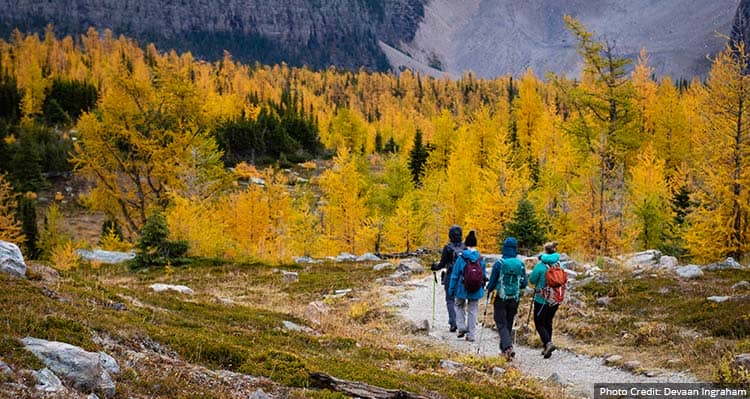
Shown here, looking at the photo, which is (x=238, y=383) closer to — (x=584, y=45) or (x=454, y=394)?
(x=454, y=394)

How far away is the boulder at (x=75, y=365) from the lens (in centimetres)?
511

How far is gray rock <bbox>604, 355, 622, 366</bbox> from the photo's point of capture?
9914mm

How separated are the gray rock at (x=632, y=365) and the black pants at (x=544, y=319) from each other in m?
1.45

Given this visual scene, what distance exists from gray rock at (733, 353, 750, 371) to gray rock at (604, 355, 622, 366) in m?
2.01

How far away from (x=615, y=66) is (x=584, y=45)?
1791 millimetres

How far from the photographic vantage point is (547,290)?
10.4 meters

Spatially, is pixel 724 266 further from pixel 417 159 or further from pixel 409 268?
pixel 417 159

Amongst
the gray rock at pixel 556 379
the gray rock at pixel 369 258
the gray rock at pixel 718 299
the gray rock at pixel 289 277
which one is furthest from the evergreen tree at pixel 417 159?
the gray rock at pixel 556 379

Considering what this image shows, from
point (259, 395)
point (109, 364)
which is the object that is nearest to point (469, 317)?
point (259, 395)

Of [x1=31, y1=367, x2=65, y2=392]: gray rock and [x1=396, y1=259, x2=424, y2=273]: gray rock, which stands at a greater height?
[x1=31, y1=367, x2=65, y2=392]: gray rock

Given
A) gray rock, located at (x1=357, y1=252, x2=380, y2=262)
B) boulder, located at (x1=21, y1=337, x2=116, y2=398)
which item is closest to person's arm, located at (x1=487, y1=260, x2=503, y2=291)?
boulder, located at (x1=21, y1=337, x2=116, y2=398)

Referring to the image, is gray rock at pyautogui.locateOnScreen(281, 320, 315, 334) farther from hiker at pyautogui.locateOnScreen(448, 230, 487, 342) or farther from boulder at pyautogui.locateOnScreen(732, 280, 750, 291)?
boulder at pyautogui.locateOnScreen(732, 280, 750, 291)

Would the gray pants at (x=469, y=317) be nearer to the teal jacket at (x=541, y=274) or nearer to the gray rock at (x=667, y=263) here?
the teal jacket at (x=541, y=274)

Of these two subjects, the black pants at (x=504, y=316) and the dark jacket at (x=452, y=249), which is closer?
the black pants at (x=504, y=316)
